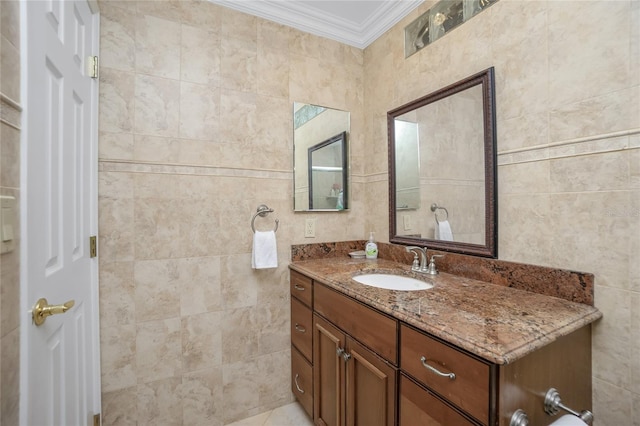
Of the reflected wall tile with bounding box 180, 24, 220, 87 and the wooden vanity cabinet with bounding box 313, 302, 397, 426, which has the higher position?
the reflected wall tile with bounding box 180, 24, 220, 87

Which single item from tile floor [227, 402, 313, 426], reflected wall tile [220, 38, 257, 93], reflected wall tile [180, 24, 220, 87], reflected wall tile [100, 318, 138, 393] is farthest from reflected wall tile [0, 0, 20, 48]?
tile floor [227, 402, 313, 426]

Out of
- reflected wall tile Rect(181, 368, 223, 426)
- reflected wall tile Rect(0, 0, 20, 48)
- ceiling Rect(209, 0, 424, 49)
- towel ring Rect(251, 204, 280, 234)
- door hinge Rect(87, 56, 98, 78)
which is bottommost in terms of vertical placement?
reflected wall tile Rect(181, 368, 223, 426)

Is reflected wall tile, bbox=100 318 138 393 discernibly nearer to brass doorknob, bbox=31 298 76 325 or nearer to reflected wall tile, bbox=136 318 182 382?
reflected wall tile, bbox=136 318 182 382

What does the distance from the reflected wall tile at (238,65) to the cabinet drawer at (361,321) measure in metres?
1.27

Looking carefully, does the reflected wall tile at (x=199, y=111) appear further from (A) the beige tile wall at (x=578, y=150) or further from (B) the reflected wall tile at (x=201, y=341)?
(A) the beige tile wall at (x=578, y=150)

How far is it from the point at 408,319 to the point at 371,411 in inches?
18.7

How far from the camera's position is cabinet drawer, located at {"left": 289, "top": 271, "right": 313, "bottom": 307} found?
157 centimetres

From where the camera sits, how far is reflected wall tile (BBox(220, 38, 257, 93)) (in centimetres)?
164

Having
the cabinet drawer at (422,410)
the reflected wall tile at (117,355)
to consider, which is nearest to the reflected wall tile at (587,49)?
the cabinet drawer at (422,410)

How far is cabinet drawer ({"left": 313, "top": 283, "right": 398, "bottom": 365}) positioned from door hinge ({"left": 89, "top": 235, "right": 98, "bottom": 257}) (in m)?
1.09

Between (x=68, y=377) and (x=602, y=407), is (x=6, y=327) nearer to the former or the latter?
(x=68, y=377)

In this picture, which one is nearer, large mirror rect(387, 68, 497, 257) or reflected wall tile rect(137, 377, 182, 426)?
large mirror rect(387, 68, 497, 257)

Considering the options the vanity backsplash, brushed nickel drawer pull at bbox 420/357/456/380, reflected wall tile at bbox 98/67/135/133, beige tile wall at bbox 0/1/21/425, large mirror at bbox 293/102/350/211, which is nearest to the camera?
beige tile wall at bbox 0/1/21/425

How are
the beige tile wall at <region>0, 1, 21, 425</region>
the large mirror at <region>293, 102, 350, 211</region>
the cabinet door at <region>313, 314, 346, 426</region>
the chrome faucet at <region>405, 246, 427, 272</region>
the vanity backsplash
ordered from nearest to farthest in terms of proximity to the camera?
the beige tile wall at <region>0, 1, 21, 425</region> < the vanity backsplash < the cabinet door at <region>313, 314, 346, 426</region> < the chrome faucet at <region>405, 246, 427, 272</region> < the large mirror at <region>293, 102, 350, 211</region>
